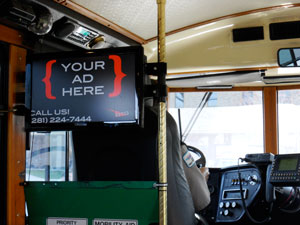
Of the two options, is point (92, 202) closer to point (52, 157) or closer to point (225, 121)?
point (52, 157)

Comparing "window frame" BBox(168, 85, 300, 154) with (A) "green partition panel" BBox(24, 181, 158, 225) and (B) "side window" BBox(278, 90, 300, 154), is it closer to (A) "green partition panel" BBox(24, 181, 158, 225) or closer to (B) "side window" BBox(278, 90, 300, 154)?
(B) "side window" BBox(278, 90, 300, 154)

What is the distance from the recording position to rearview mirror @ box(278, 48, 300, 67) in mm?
3107

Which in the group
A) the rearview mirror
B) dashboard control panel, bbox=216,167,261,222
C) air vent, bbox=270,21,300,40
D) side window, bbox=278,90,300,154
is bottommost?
dashboard control panel, bbox=216,167,261,222

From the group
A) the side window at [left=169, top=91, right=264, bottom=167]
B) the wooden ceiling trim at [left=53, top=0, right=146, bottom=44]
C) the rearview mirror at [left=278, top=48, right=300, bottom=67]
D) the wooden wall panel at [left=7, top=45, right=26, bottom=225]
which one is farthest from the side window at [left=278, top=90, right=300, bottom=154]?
the wooden wall panel at [left=7, top=45, right=26, bottom=225]

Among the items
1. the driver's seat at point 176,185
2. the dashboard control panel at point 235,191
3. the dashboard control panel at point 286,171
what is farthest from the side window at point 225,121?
the driver's seat at point 176,185

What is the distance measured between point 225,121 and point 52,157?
2693mm

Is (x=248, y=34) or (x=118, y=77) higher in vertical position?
(x=248, y=34)

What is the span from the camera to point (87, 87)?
71.6 inches

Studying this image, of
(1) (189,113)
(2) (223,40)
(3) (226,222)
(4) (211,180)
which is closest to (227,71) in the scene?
(2) (223,40)

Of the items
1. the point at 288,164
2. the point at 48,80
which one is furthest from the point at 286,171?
the point at 48,80

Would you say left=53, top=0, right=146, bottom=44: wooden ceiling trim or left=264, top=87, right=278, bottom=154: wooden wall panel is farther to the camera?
left=264, top=87, right=278, bottom=154: wooden wall panel

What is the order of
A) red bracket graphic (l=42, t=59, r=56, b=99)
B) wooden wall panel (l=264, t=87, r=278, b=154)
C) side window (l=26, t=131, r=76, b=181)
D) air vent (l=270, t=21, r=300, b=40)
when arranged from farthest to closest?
1. wooden wall panel (l=264, t=87, r=278, b=154)
2. side window (l=26, t=131, r=76, b=181)
3. air vent (l=270, t=21, r=300, b=40)
4. red bracket graphic (l=42, t=59, r=56, b=99)

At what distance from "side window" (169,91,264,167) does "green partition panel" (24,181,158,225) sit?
3.48m

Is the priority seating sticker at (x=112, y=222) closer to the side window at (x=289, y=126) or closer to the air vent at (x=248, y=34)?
the air vent at (x=248, y=34)
